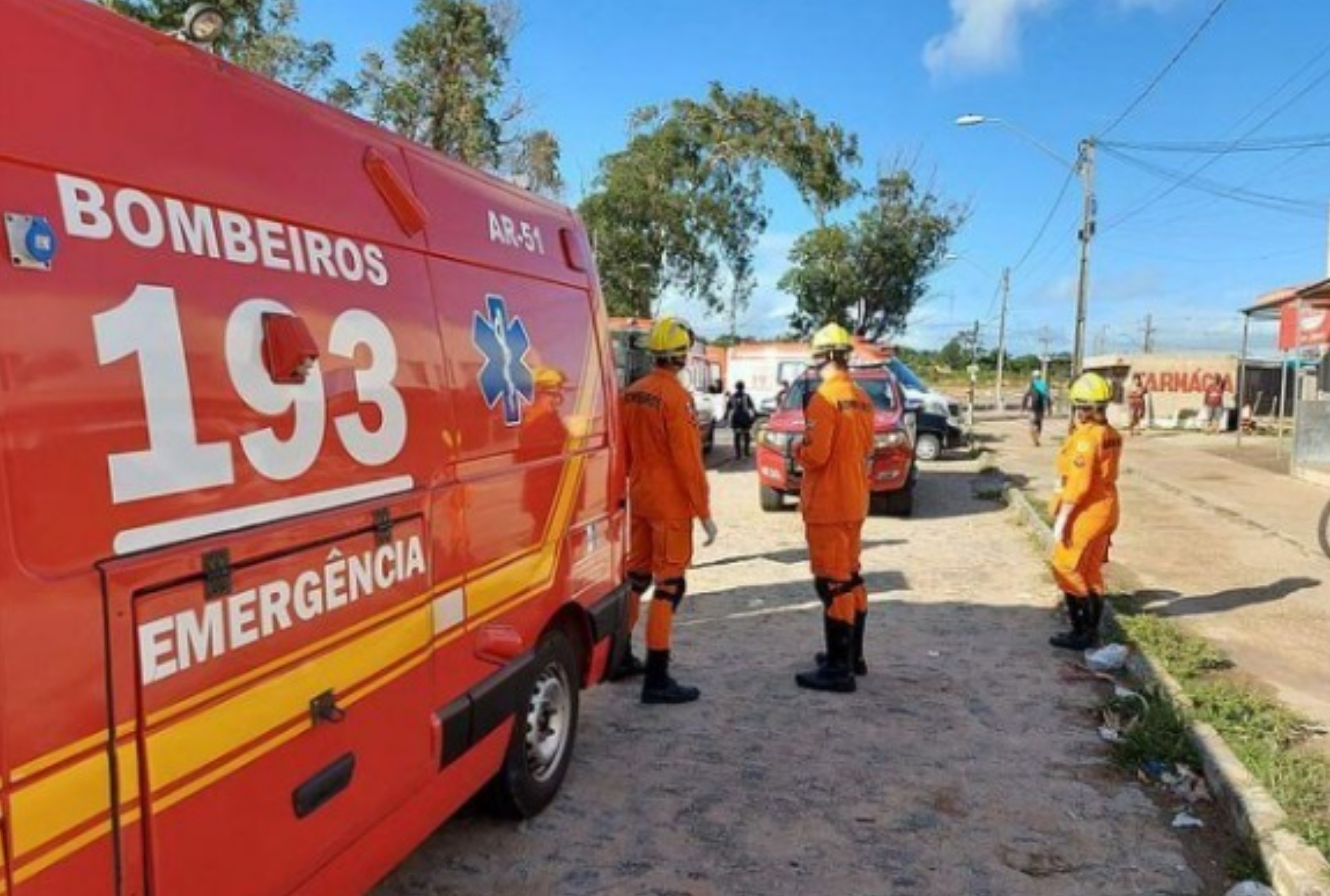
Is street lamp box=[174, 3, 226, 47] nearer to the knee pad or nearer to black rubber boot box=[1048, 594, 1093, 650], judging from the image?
the knee pad

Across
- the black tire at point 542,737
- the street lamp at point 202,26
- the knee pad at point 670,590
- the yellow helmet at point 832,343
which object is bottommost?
the black tire at point 542,737

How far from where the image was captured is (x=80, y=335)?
190cm

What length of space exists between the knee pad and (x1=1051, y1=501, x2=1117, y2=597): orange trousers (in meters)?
2.85

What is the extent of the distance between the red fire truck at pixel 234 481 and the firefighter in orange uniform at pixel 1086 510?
4.46m

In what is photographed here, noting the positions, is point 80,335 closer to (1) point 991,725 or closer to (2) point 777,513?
(1) point 991,725

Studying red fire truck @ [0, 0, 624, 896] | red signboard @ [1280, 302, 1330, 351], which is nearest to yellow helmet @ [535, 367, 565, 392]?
red fire truck @ [0, 0, 624, 896]

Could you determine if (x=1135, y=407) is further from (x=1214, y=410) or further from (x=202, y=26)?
(x=202, y=26)

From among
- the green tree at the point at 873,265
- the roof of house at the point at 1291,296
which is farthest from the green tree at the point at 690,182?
the roof of house at the point at 1291,296

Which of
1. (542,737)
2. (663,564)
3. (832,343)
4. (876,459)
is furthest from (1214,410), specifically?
(542,737)

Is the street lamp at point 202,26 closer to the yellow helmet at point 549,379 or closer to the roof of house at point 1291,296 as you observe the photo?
the yellow helmet at point 549,379

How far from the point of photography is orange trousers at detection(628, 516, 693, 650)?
220 inches

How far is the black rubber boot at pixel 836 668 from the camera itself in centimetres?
612

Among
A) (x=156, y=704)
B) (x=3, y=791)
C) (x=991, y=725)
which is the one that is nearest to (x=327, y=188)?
(x=156, y=704)

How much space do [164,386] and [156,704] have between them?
62cm
